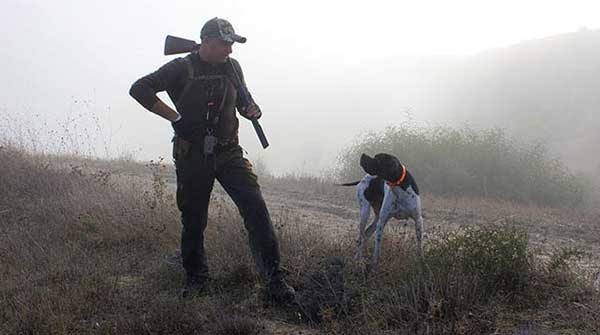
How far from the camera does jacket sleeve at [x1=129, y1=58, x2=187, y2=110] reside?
430 centimetres

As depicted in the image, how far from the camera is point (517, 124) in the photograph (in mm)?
40000

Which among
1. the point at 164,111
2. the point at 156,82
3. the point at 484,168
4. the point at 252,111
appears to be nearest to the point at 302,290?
the point at 252,111

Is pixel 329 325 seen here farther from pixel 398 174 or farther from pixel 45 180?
pixel 45 180

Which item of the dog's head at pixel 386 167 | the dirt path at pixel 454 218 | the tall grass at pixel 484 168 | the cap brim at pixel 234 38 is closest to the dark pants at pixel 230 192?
the cap brim at pixel 234 38

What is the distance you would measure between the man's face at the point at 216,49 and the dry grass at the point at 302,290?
1830mm

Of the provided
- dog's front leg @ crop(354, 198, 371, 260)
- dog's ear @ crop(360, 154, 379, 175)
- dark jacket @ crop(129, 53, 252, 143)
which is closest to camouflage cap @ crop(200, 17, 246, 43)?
dark jacket @ crop(129, 53, 252, 143)

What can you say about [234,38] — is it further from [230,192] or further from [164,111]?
[230,192]

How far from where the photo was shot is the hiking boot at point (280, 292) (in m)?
4.43

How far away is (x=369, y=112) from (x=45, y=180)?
158 feet

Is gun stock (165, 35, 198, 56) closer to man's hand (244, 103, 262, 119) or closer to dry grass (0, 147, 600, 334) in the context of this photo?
man's hand (244, 103, 262, 119)

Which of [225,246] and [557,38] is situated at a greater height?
[557,38]

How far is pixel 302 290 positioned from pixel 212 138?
142 centimetres

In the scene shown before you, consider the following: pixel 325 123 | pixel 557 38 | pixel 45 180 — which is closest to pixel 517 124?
pixel 557 38

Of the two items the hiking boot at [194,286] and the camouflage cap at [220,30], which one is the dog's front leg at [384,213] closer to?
the hiking boot at [194,286]
